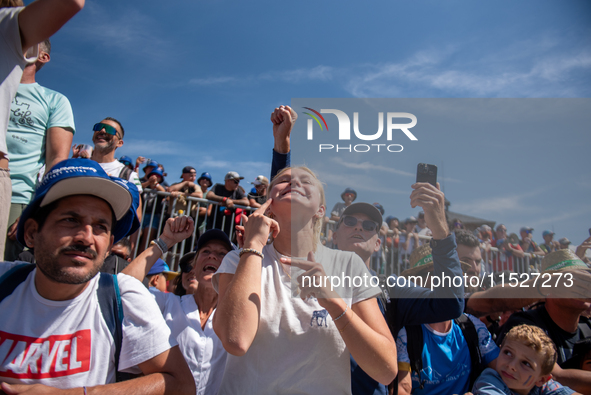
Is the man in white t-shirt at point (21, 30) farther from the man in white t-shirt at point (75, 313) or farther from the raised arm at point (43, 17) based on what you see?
the man in white t-shirt at point (75, 313)

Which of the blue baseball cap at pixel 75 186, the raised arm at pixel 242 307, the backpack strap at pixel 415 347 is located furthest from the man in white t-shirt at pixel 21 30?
the backpack strap at pixel 415 347

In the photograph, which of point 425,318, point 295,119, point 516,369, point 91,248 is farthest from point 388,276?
point 91,248

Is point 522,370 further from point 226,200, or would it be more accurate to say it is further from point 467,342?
point 226,200

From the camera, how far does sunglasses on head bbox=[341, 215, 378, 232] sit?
2.54 m

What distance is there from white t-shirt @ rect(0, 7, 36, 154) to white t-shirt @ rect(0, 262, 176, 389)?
2.52 ft

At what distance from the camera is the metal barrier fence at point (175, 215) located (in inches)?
229

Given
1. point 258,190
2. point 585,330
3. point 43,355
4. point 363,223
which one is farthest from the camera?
point 258,190

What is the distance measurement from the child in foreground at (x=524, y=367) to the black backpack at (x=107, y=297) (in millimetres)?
2228

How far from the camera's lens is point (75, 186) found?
1.79 metres

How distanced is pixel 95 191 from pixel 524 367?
2910 mm

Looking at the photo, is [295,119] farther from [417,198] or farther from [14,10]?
[14,10]

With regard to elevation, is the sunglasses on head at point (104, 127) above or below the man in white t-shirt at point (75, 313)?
above

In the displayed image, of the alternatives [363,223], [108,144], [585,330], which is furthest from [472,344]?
[108,144]

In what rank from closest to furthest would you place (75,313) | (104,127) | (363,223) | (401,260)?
1. (75,313)
2. (363,223)
3. (401,260)
4. (104,127)
